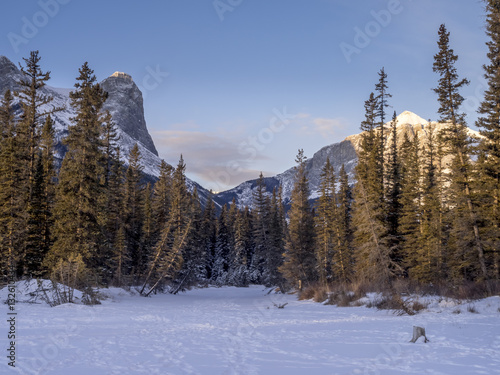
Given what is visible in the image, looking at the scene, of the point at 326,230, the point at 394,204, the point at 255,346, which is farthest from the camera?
the point at 326,230

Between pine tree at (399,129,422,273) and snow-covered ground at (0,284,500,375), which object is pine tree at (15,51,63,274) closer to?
snow-covered ground at (0,284,500,375)

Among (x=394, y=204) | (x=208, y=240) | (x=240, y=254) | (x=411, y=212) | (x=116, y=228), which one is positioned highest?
(x=394, y=204)

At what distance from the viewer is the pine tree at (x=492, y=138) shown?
82.3 ft

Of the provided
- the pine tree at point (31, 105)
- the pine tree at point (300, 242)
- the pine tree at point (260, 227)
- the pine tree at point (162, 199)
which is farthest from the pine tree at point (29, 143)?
the pine tree at point (260, 227)

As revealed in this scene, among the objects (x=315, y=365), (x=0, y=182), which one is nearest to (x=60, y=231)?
(x=0, y=182)

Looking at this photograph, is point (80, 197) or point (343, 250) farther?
point (343, 250)

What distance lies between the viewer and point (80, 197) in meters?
25.9

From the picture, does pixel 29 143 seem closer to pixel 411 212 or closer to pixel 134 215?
pixel 134 215

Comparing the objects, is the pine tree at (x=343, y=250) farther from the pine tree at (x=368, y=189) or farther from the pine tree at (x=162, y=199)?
the pine tree at (x=162, y=199)

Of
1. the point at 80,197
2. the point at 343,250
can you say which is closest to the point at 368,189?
the point at 343,250

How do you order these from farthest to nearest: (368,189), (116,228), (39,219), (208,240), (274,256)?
(208,240), (274,256), (116,228), (368,189), (39,219)

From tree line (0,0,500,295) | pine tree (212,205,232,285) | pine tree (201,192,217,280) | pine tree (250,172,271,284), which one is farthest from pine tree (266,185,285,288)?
pine tree (212,205,232,285)

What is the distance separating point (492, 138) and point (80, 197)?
30925 mm

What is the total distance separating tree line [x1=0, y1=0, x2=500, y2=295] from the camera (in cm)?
2539
